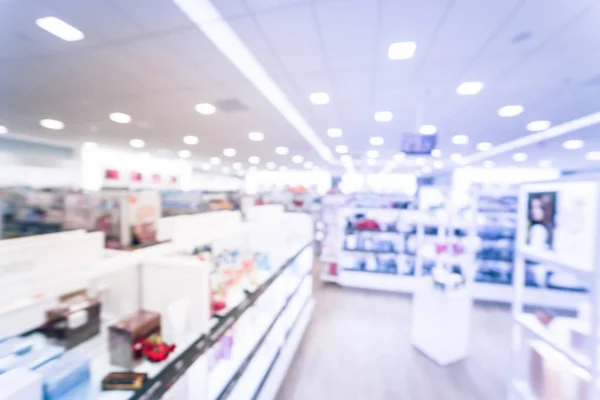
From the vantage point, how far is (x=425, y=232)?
521 centimetres

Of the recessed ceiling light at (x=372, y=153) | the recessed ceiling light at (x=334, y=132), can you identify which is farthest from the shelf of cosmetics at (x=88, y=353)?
the recessed ceiling light at (x=372, y=153)

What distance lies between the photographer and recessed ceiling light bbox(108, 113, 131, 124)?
535 centimetres

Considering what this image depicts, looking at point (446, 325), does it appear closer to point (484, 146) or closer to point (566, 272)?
point (566, 272)

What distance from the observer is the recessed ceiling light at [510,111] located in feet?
15.4

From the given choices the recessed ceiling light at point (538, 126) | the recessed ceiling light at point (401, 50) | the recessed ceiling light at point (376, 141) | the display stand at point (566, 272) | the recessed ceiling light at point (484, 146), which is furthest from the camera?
the recessed ceiling light at point (484, 146)

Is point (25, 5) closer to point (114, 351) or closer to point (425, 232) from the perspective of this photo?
point (114, 351)

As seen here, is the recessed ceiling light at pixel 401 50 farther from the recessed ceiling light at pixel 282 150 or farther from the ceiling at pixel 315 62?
the recessed ceiling light at pixel 282 150

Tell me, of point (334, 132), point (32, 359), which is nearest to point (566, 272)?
point (32, 359)

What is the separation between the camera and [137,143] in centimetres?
823

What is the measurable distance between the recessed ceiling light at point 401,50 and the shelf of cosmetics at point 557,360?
263 cm

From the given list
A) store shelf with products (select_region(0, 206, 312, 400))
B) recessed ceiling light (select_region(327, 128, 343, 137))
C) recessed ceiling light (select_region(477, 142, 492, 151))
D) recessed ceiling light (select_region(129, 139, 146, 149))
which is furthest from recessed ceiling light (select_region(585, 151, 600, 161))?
recessed ceiling light (select_region(129, 139, 146, 149))

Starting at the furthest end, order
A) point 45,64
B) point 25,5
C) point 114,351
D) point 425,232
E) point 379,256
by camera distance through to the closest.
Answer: point 379,256 < point 425,232 < point 45,64 < point 25,5 < point 114,351

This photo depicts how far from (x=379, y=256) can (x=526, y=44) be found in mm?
4097

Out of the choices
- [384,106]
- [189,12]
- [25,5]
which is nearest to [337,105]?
[384,106]
